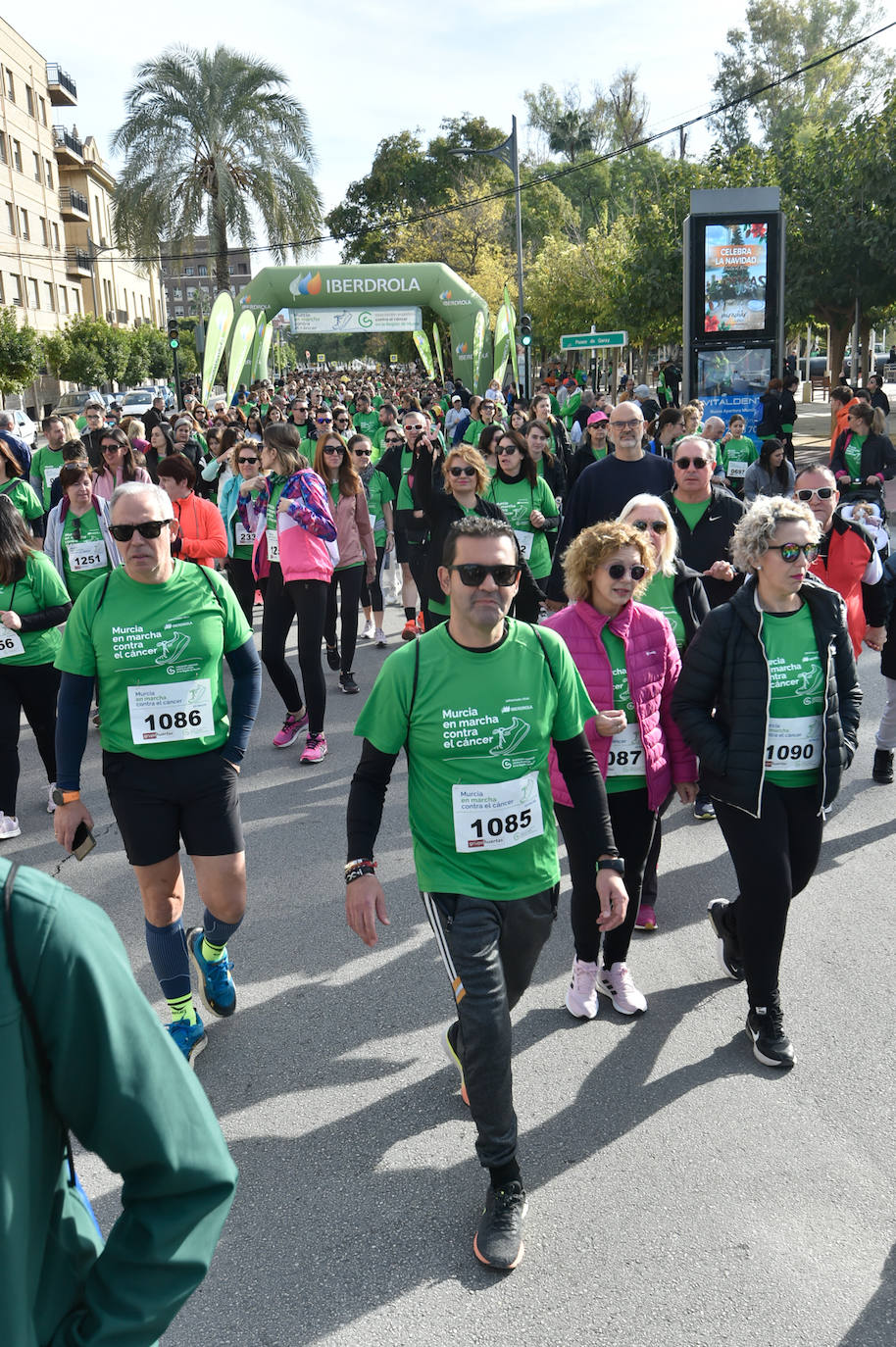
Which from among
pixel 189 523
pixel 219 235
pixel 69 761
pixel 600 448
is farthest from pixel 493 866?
pixel 219 235

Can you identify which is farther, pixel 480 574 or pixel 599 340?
pixel 599 340

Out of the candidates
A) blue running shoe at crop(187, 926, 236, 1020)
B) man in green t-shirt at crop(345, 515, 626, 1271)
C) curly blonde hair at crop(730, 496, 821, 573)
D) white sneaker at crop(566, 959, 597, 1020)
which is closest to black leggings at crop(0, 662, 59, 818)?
blue running shoe at crop(187, 926, 236, 1020)

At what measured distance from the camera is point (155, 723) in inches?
149

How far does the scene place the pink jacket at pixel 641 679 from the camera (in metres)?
3.99

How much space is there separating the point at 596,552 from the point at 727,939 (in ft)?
5.34

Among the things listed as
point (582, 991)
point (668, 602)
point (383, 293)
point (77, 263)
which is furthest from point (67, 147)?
point (582, 991)

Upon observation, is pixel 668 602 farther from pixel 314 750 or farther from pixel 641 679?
pixel 314 750

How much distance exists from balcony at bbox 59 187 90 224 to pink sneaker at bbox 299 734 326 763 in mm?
64759

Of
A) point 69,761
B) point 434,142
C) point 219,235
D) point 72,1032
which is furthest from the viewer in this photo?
point 434,142

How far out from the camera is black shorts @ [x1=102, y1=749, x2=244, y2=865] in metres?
3.78

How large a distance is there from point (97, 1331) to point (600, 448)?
34.2 ft

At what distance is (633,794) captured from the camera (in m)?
4.06

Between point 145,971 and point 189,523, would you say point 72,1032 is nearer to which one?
point 145,971

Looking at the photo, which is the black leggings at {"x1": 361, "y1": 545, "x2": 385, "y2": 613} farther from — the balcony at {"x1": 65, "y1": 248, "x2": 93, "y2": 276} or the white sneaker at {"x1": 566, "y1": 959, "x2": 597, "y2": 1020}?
the balcony at {"x1": 65, "y1": 248, "x2": 93, "y2": 276}
